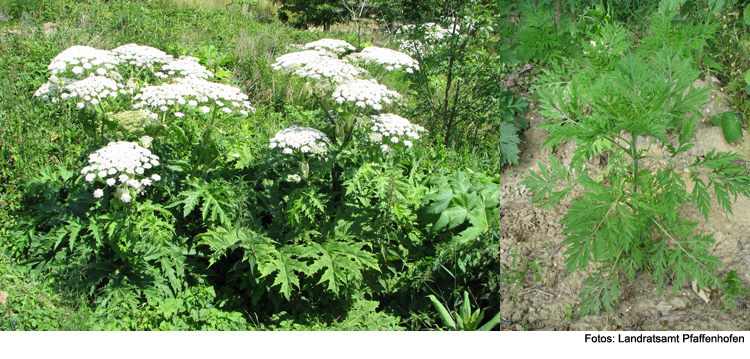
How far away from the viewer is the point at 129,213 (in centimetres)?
333

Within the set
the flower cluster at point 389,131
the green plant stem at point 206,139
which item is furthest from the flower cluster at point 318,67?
the green plant stem at point 206,139

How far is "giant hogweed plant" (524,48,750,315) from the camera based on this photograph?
2.46 meters

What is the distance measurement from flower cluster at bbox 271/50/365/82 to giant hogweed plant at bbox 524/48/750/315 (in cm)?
155

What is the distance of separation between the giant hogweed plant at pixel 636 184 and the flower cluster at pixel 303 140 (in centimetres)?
142

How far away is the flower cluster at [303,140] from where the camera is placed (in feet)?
10.6

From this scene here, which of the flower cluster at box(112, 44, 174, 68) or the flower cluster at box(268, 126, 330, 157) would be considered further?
the flower cluster at box(112, 44, 174, 68)

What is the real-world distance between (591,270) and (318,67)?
230 centimetres

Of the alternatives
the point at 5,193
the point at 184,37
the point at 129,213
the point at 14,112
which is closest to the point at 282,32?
the point at 184,37

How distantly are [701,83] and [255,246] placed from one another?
3187 millimetres

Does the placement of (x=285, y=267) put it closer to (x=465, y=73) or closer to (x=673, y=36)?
(x=673, y=36)

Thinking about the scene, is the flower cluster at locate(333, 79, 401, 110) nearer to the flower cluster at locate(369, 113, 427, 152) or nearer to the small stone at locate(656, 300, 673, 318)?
the flower cluster at locate(369, 113, 427, 152)

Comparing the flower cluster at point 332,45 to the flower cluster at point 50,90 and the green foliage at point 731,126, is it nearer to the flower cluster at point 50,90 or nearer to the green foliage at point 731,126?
the flower cluster at point 50,90

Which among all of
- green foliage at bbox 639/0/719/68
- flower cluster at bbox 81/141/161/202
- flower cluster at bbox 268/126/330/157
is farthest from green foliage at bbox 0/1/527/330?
green foliage at bbox 639/0/719/68

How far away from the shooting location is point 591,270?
9.57ft
